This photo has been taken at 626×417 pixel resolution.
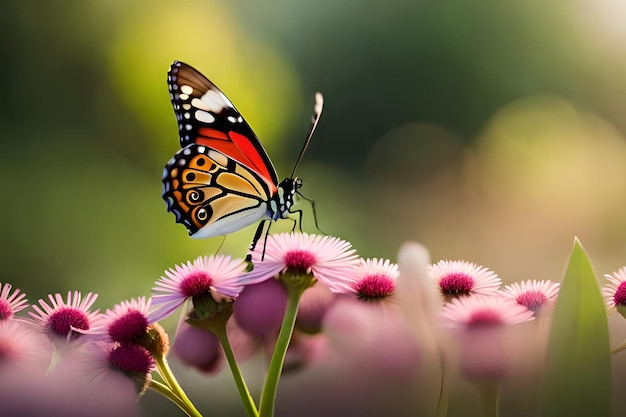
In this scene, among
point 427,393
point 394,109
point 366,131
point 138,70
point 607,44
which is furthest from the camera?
point 394,109

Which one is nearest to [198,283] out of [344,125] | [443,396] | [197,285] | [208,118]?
[197,285]

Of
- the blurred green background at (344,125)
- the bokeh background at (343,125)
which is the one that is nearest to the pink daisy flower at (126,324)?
the bokeh background at (343,125)

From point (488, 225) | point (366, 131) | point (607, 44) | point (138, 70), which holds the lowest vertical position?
point (138, 70)

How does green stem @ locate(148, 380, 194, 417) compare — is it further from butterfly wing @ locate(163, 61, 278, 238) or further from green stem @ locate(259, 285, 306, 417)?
butterfly wing @ locate(163, 61, 278, 238)

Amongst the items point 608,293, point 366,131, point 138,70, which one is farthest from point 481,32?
point 608,293

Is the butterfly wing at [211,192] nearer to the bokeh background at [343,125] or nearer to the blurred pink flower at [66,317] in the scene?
the blurred pink flower at [66,317]

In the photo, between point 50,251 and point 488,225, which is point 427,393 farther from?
point 488,225

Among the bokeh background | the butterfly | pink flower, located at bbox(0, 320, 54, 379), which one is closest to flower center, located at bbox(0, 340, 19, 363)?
pink flower, located at bbox(0, 320, 54, 379)
